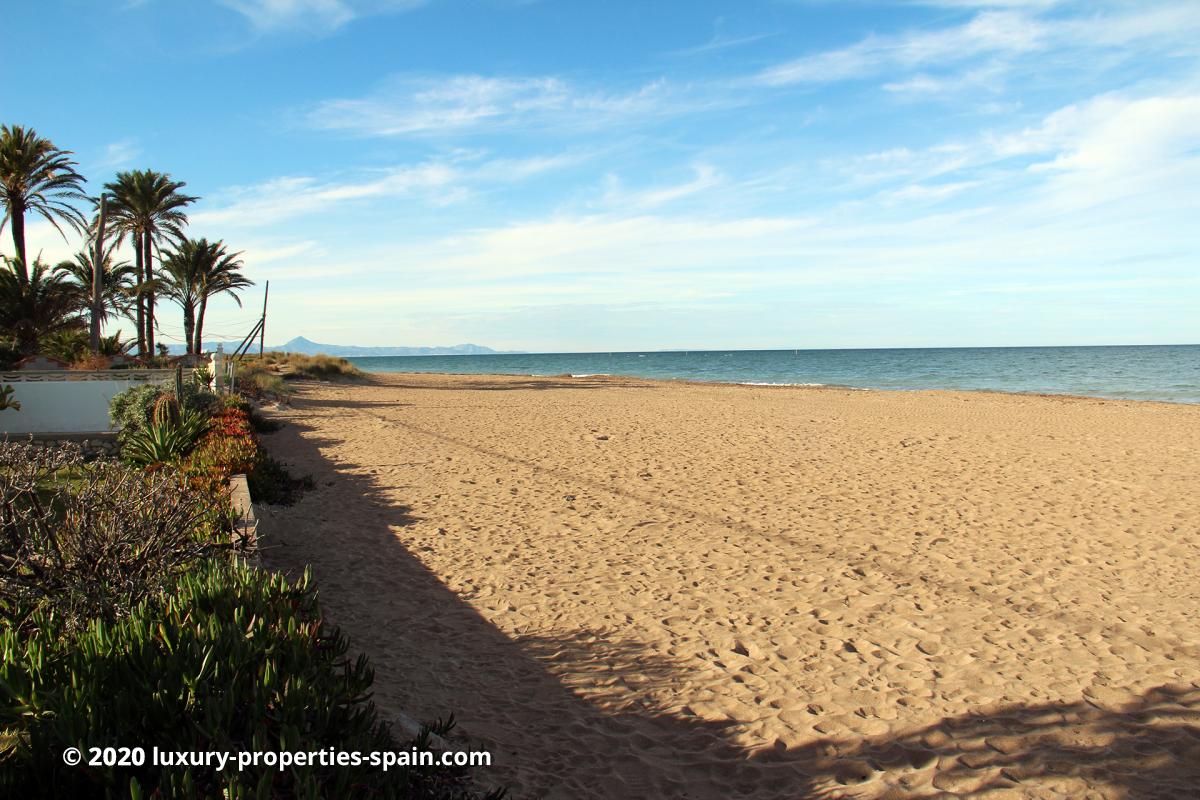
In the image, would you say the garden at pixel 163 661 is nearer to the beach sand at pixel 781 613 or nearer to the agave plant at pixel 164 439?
the beach sand at pixel 781 613

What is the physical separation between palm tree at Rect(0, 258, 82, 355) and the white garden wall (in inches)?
468

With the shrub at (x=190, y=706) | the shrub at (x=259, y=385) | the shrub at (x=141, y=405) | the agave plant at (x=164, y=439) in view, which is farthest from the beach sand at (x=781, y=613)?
the shrub at (x=259, y=385)

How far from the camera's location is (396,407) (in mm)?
24219

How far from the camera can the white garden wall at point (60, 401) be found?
1394 cm

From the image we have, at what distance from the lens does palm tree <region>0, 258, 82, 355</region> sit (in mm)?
24031

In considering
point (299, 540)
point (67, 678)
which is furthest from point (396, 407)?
point (67, 678)

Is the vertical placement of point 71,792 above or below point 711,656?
above

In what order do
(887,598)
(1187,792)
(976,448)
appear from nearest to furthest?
(1187,792) → (887,598) → (976,448)

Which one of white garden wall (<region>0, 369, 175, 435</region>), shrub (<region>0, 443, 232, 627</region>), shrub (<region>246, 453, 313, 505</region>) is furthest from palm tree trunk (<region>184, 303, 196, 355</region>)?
shrub (<region>0, 443, 232, 627</region>)

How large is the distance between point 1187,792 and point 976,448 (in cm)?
1162

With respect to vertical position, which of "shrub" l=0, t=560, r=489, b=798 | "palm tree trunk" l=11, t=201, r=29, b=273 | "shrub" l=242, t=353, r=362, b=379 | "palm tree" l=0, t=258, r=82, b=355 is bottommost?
"shrub" l=0, t=560, r=489, b=798

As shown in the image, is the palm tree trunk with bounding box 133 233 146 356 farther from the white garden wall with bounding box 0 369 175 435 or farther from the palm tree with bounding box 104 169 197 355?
the white garden wall with bounding box 0 369 175 435

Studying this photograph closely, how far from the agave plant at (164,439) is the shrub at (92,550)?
229 inches

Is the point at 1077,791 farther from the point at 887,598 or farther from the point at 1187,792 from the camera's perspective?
the point at 887,598
